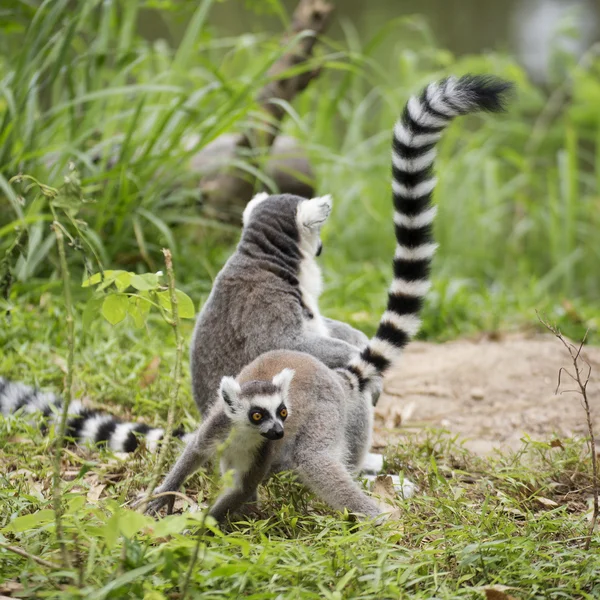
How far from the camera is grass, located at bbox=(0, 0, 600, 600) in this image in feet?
6.10

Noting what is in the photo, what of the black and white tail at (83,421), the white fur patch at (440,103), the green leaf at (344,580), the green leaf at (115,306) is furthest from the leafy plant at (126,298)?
the white fur patch at (440,103)

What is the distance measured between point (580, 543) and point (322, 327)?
1.23 metres

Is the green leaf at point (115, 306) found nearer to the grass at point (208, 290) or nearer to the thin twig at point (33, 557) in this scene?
the grass at point (208, 290)

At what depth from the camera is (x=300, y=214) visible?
304 centimetres

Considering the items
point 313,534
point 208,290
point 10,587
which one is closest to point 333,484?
point 313,534

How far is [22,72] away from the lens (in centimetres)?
433

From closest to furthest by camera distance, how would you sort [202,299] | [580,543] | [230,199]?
[580,543] → [202,299] → [230,199]

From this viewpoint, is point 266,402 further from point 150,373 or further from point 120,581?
point 150,373

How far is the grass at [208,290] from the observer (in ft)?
6.10

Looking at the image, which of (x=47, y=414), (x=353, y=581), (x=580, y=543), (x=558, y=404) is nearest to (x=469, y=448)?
(x=558, y=404)

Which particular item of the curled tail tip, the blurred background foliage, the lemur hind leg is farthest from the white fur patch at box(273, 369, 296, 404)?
the curled tail tip

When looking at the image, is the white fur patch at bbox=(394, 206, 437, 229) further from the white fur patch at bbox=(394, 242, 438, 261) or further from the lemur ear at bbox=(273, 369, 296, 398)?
the lemur ear at bbox=(273, 369, 296, 398)

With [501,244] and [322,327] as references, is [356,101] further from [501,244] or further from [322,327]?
[322,327]

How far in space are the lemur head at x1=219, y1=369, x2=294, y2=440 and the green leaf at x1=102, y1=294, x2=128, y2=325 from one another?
35 centimetres
